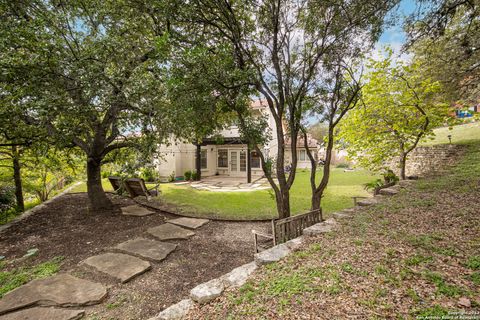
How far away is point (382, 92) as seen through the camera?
714 cm

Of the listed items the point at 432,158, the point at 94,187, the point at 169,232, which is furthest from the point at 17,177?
the point at 432,158

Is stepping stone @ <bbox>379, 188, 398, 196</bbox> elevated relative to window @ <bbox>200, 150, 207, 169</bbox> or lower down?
lower down

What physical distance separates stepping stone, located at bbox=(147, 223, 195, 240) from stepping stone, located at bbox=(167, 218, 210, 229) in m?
0.24

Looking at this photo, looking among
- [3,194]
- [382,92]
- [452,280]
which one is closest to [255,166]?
[382,92]

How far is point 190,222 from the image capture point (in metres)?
6.00

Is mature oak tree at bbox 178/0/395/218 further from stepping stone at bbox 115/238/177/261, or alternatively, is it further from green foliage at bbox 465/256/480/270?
green foliage at bbox 465/256/480/270

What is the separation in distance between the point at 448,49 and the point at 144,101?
35.1 ft

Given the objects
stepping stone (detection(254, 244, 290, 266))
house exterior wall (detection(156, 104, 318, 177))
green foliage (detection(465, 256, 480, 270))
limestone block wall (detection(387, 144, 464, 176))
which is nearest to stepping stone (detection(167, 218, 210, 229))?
stepping stone (detection(254, 244, 290, 266))

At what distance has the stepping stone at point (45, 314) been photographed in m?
2.47

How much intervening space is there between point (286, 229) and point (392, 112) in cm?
607

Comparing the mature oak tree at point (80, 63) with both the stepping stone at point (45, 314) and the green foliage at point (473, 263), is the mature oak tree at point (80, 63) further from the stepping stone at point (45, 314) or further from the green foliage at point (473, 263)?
the green foliage at point (473, 263)

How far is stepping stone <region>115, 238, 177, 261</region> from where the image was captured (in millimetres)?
4066

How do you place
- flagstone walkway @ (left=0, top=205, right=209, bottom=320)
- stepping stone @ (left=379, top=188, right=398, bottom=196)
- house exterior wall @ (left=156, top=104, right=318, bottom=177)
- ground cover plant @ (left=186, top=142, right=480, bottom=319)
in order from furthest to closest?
1. house exterior wall @ (left=156, top=104, right=318, bottom=177)
2. stepping stone @ (left=379, top=188, right=398, bottom=196)
3. flagstone walkway @ (left=0, top=205, right=209, bottom=320)
4. ground cover plant @ (left=186, top=142, right=480, bottom=319)

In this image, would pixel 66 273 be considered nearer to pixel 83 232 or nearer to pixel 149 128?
pixel 83 232
